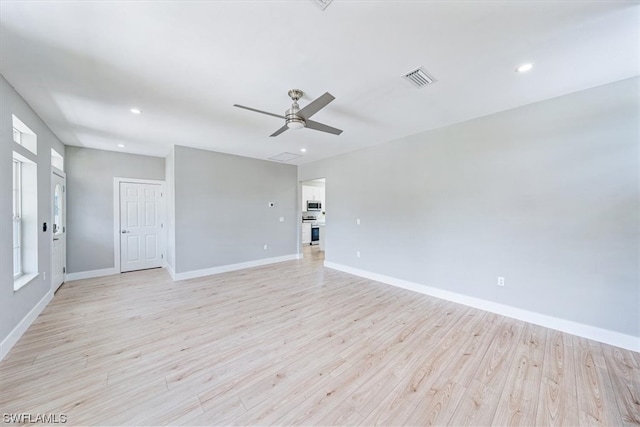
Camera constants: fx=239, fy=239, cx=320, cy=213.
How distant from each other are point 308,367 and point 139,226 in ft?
17.0

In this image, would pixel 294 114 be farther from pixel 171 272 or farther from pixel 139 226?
pixel 139 226

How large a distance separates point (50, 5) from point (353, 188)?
4.48 meters

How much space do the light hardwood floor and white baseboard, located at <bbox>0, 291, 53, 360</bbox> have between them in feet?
0.21

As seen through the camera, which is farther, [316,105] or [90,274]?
[90,274]

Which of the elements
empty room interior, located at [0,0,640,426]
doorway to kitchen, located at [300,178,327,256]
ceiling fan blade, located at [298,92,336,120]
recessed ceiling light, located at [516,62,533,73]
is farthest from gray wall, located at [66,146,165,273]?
recessed ceiling light, located at [516,62,533,73]

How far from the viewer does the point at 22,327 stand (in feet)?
8.66

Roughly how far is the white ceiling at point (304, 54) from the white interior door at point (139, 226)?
227 cm

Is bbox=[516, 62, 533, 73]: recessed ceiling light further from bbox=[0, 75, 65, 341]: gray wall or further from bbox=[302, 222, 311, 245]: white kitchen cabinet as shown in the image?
bbox=[302, 222, 311, 245]: white kitchen cabinet

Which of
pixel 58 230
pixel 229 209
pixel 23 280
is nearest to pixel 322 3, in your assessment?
pixel 23 280

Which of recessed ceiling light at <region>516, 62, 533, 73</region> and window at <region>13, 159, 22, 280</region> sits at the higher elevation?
recessed ceiling light at <region>516, 62, 533, 73</region>

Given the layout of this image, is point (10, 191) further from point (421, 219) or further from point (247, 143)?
point (421, 219)

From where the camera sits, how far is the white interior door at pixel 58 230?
4.01m

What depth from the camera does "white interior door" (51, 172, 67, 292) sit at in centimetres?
401

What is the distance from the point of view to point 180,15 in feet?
5.21
